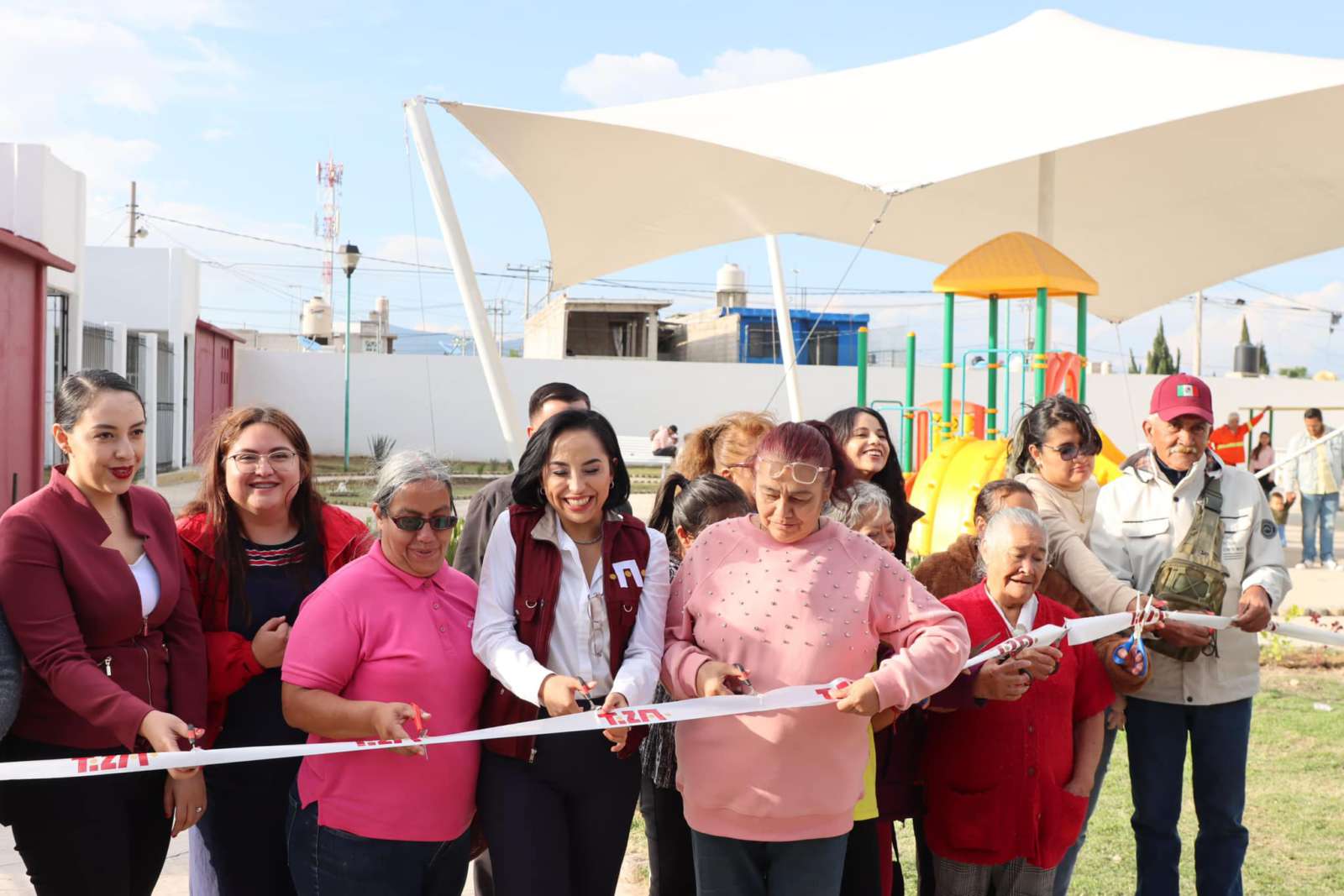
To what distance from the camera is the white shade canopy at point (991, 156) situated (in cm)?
1098

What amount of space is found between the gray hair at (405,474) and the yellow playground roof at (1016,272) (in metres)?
9.77

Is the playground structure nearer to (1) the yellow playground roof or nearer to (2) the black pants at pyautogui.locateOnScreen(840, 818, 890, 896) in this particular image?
(1) the yellow playground roof

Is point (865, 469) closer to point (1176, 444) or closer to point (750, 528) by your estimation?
point (1176, 444)

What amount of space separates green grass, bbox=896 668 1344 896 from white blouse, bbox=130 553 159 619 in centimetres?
308

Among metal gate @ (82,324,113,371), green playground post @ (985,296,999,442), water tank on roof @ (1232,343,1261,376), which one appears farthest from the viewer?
water tank on roof @ (1232,343,1261,376)

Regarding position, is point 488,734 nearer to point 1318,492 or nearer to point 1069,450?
point 1069,450

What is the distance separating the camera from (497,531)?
2898mm

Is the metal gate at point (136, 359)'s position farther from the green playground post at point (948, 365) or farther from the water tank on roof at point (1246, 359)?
the water tank on roof at point (1246, 359)

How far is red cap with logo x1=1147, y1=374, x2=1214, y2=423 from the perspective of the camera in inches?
146

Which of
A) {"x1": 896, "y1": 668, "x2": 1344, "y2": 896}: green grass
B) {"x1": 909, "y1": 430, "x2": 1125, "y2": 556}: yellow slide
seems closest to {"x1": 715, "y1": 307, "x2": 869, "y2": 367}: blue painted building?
{"x1": 909, "y1": 430, "x2": 1125, "y2": 556}: yellow slide

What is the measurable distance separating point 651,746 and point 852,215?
14.0m

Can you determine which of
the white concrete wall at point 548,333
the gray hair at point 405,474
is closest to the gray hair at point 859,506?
the gray hair at point 405,474

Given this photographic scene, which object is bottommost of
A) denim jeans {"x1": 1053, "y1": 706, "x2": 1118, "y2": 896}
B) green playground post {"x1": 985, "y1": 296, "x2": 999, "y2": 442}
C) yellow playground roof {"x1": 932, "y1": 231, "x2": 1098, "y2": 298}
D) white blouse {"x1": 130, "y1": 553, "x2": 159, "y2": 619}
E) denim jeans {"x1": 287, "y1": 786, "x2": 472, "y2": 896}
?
denim jeans {"x1": 1053, "y1": 706, "x2": 1118, "y2": 896}

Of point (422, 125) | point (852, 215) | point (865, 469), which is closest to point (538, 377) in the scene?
point (852, 215)
